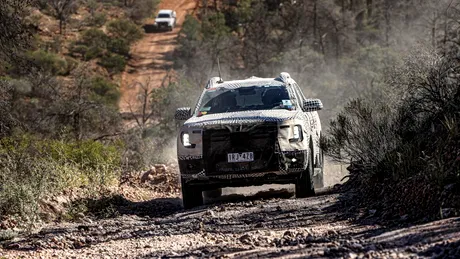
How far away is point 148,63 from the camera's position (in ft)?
206

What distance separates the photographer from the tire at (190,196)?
12.7m

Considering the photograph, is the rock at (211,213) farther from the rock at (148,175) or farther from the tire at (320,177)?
the rock at (148,175)

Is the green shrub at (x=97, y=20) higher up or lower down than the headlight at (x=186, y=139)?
higher up

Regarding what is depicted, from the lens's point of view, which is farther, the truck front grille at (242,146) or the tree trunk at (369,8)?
the tree trunk at (369,8)

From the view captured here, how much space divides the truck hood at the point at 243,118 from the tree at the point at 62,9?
187 feet

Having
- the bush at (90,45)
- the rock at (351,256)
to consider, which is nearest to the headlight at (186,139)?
the rock at (351,256)

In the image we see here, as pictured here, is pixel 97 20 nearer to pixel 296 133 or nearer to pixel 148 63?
pixel 148 63

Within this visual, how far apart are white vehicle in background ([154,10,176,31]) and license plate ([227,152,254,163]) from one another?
61.0 metres

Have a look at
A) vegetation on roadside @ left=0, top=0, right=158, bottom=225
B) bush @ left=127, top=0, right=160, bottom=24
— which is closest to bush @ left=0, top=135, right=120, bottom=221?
vegetation on roadside @ left=0, top=0, right=158, bottom=225

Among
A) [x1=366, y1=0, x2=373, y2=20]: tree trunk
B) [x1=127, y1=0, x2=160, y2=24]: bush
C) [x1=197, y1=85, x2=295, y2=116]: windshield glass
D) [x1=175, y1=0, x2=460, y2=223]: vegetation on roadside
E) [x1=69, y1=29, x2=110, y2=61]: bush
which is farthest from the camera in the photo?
[x1=127, y1=0, x2=160, y2=24]: bush

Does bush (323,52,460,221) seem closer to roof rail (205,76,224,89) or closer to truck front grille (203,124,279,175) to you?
truck front grille (203,124,279,175)

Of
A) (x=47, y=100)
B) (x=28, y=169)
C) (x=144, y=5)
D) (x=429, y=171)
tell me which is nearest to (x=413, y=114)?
(x=429, y=171)

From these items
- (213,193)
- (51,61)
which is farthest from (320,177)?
(51,61)

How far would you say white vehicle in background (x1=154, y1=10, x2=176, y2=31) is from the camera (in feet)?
238
